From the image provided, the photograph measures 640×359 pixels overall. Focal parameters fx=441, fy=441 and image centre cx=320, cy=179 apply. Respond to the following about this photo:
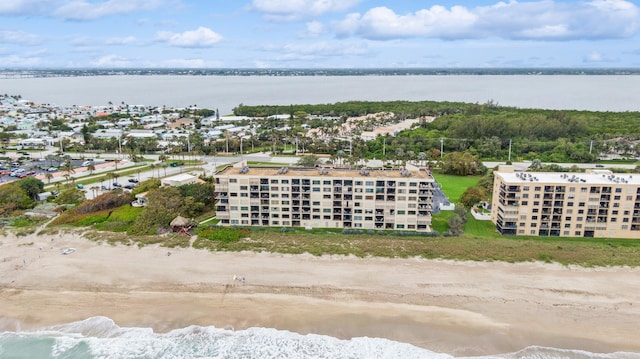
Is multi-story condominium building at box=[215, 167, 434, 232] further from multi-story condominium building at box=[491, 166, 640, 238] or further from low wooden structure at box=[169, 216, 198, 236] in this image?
multi-story condominium building at box=[491, 166, 640, 238]

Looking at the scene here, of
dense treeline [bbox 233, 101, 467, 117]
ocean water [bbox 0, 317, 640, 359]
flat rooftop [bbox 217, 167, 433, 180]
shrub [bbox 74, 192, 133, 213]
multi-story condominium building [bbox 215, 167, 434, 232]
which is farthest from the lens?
dense treeline [bbox 233, 101, 467, 117]

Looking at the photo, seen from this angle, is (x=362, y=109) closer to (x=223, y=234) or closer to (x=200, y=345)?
(x=223, y=234)

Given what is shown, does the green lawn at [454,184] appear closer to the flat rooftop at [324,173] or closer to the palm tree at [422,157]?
the palm tree at [422,157]

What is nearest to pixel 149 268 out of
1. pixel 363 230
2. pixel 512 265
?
pixel 363 230

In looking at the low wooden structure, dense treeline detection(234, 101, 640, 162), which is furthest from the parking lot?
dense treeline detection(234, 101, 640, 162)

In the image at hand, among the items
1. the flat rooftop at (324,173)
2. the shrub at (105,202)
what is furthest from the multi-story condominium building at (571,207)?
the shrub at (105,202)
